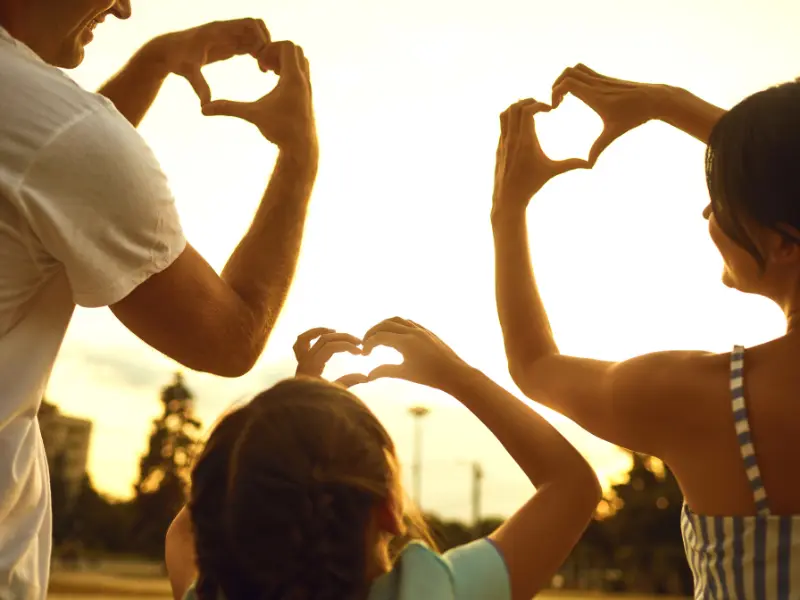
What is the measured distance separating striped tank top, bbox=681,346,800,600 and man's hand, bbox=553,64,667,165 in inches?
29.7

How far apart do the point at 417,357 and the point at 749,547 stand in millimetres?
732

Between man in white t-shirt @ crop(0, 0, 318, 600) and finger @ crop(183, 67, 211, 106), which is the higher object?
finger @ crop(183, 67, 211, 106)

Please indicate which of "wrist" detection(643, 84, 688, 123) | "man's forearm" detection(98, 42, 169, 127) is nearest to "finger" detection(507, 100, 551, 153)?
"wrist" detection(643, 84, 688, 123)

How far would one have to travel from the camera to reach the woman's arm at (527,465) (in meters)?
1.75

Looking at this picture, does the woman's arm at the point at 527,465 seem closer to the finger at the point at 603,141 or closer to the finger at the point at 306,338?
the finger at the point at 306,338

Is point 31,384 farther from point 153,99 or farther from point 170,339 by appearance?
point 153,99

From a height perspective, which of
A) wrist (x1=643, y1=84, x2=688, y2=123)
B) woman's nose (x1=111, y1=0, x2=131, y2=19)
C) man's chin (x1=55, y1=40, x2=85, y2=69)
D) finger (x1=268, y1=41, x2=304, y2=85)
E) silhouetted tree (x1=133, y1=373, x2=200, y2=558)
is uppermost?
woman's nose (x1=111, y1=0, x2=131, y2=19)

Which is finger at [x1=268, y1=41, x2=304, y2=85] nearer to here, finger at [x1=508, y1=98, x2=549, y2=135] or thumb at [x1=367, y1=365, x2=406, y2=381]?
finger at [x1=508, y1=98, x2=549, y2=135]

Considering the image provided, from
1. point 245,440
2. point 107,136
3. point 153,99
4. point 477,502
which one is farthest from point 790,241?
point 477,502

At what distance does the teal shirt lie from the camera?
5.49ft

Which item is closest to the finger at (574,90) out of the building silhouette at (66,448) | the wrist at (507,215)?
the wrist at (507,215)

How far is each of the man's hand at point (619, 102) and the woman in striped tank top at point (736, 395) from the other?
0.39 m

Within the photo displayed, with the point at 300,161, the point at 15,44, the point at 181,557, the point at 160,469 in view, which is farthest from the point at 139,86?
the point at 160,469

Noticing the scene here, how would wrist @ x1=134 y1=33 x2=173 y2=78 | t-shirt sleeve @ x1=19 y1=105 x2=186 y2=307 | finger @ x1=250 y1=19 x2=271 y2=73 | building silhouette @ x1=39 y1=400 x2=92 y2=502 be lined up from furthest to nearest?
building silhouette @ x1=39 y1=400 x2=92 y2=502 < wrist @ x1=134 y1=33 x2=173 y2=78 < finger @ x1=250 y1=19 x2=271 y2=73 < t-shirt sleeve @ x1=19 y1=105 x2=186 y2=307
